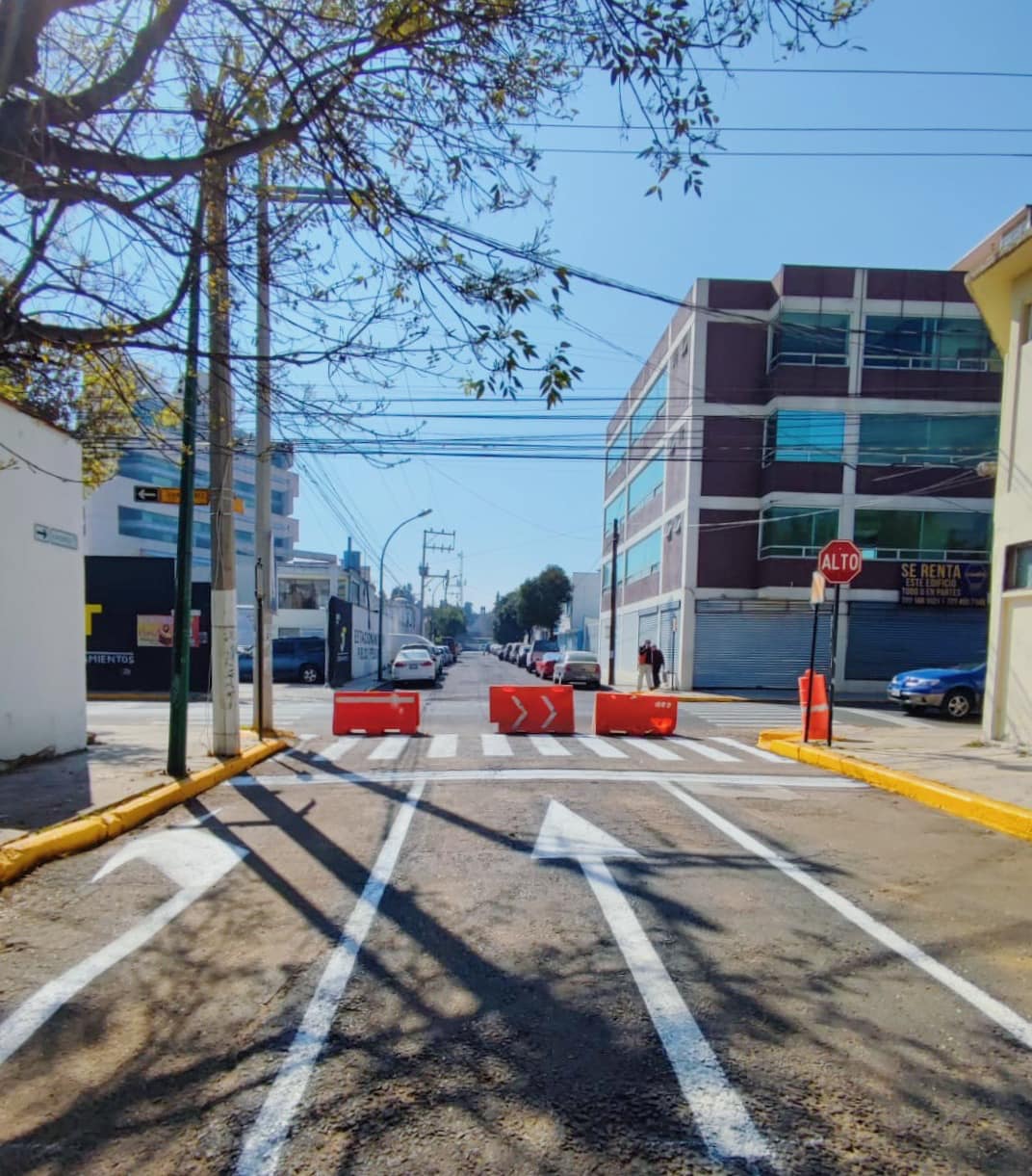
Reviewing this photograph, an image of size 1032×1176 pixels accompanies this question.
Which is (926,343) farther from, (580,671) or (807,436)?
(580,671)

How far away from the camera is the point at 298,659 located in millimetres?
29031

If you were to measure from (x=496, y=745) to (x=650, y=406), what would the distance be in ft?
86.1

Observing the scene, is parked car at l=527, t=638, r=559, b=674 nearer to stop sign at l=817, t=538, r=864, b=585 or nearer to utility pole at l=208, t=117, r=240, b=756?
stop sign at l=817, t=538, r=864, b=585

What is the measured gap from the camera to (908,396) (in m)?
27.5

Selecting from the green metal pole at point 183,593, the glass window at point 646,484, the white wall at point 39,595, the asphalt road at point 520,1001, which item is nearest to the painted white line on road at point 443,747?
the green metal pole at point 183,593

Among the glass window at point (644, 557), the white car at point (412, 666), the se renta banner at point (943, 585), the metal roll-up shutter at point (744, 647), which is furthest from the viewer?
the glass window at point (644, 557)

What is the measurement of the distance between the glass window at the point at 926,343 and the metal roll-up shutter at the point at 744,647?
386 inches

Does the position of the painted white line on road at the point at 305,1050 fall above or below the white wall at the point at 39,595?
below

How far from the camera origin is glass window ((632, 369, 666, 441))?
108 feet

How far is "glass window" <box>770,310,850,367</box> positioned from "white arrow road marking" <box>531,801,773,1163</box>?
25.8 meters

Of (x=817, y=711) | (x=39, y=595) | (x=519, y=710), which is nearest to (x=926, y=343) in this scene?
(x=817, y=711)

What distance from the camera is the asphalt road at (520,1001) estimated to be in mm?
2510

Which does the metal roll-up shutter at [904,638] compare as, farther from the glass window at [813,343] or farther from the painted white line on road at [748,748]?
the painted white line on road at [748,748]

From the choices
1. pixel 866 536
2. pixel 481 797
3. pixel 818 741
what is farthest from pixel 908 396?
pixel 481 797
